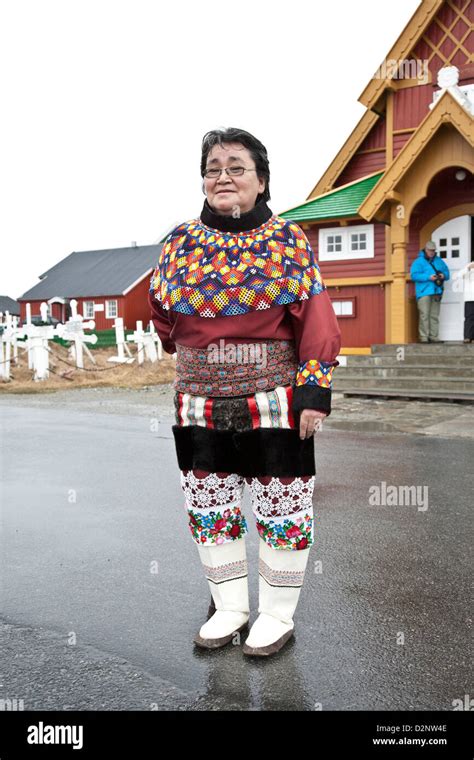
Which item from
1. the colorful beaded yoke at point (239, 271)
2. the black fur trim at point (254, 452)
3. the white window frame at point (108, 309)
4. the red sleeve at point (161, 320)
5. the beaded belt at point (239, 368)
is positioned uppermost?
the white window frame at point (108, 309)

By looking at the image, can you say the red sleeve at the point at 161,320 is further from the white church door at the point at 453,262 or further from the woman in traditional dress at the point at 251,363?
the white church door at the point at 453,262

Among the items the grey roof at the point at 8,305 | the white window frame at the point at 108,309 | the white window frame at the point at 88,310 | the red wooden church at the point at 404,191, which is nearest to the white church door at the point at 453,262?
the red wooden church at the point at 404,191

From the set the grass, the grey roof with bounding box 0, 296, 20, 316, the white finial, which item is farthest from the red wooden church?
the grey roof with bounding box 0, 296, 20, 316

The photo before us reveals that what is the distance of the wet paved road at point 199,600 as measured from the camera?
246cm

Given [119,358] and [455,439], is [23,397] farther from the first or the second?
[455,439]

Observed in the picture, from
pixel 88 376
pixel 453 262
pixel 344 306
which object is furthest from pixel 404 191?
pixel 88 376

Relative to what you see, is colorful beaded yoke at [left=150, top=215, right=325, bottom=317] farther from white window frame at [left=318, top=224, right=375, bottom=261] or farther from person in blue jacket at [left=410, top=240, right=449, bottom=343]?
white window frame at [left=318, top=224, right=375, bottom=261]

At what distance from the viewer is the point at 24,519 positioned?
15.8ft

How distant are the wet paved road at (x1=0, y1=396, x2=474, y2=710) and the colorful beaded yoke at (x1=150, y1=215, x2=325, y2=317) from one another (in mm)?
1416

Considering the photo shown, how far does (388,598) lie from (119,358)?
1703 centimetres

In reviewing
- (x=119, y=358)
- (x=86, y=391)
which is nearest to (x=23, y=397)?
(x=86, y=391)

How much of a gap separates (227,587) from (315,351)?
1.11m

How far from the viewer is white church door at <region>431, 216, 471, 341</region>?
1352 cm

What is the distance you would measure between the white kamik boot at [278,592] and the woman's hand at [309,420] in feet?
1.66
